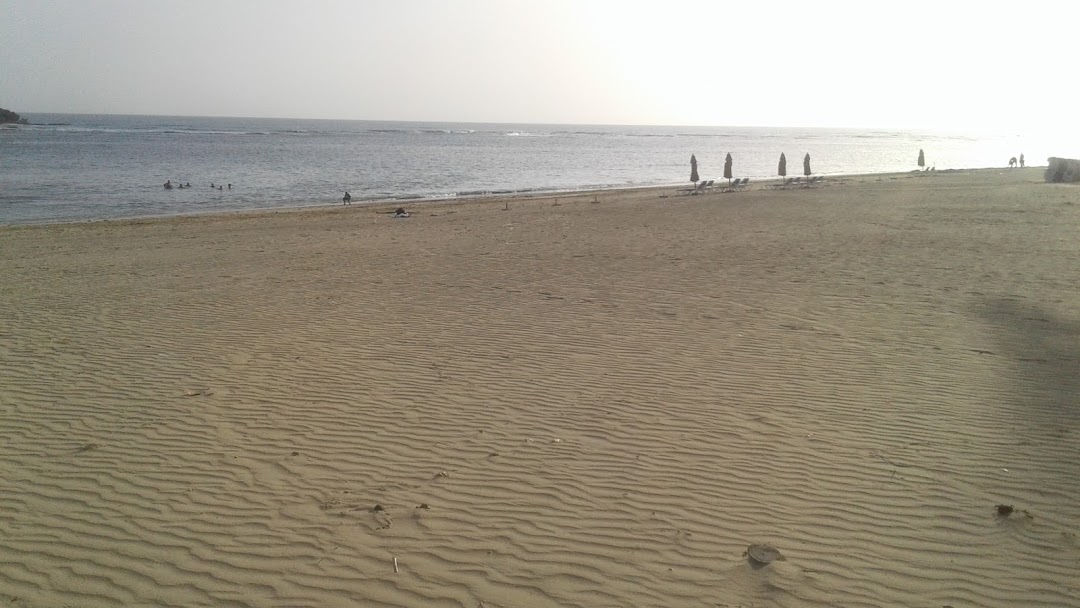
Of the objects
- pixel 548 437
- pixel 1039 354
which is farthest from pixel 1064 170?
pixel 548 437

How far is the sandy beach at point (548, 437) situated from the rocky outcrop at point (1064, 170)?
67.5 feet

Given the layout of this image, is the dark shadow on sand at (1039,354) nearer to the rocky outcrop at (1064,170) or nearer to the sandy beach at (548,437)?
the sandy beach at (548,437)

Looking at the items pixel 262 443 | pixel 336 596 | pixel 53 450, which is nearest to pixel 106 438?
pixel 53 450

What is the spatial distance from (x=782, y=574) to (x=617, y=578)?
0.84 m

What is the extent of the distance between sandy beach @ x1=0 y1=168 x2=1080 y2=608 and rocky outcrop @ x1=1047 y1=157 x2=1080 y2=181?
20563 mm

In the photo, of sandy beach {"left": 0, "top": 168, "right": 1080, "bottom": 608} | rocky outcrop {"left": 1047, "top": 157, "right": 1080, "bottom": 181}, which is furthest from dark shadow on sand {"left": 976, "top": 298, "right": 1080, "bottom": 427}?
rocky outcrop {"left": 1047, "top": 157, "right": 1080, "bottom": 181}

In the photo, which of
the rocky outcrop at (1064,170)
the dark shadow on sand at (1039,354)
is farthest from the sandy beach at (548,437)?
the rocky outcrop at (1064,170)

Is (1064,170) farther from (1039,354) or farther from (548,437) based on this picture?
(548,437)

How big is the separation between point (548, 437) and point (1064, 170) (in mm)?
31614

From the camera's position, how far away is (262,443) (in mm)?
5359

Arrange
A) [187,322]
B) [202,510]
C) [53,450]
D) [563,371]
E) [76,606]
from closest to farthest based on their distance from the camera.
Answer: [76,606]
[202,510]
[53,450]
[563,371]
[187,322]

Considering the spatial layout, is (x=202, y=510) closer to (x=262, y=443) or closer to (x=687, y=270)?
(x=262, y=443)

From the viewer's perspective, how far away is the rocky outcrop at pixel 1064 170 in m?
28.1

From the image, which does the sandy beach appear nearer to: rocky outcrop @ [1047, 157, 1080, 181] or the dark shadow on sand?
the dark shadow on sand
